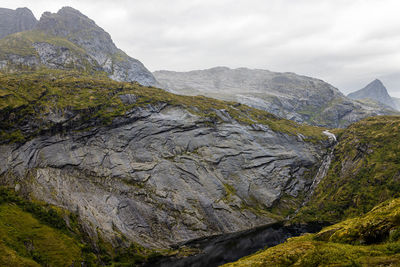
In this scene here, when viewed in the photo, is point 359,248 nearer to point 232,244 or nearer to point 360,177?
point 232,244

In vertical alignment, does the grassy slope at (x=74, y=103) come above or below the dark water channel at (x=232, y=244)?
above

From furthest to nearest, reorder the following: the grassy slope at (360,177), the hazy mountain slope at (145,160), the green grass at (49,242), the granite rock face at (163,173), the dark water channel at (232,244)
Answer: the grassy slope at (360,177) → the hazy mountain slope at (145,160) → the granite rock face at (163,173) → the dark water channel at (232,244) → the green grass at (49,242)

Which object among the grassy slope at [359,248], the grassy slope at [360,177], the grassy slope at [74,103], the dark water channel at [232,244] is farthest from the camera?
the grassy slope at [74,103]

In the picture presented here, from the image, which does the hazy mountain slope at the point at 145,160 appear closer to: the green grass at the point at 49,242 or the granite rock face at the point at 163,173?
the granite rock face at the point at 163,173

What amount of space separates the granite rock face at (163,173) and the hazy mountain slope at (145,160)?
1.37ft

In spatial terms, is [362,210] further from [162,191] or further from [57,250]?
[57,250]

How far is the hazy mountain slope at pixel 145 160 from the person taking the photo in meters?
87.4

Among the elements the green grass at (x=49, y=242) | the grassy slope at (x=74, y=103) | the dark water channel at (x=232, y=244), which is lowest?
the dark water channel at (x=232, y=244)

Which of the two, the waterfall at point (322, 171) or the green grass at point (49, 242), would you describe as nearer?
the green grass at point (49, 242)

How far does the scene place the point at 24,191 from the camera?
79.8m

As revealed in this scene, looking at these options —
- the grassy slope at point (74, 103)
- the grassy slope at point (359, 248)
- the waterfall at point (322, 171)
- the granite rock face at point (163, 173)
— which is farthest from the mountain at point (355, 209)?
the grassy slope at point (74, 103)

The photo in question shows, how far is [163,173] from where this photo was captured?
105562 mm

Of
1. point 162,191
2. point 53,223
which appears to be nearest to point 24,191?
point 53,223

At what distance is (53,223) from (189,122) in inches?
3100
